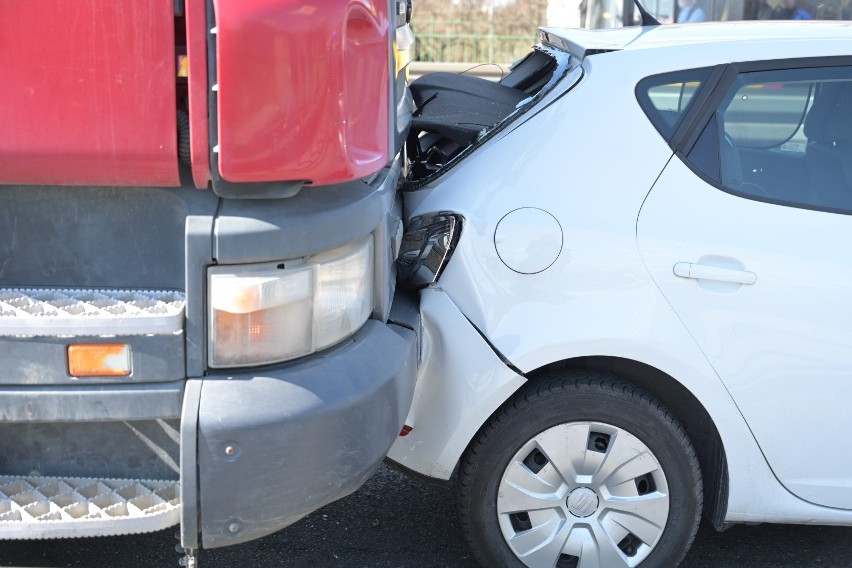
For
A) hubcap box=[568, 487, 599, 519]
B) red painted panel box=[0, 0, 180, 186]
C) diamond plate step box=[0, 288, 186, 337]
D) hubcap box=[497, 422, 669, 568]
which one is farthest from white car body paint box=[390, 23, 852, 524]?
red painted panel box=[0, 0, 180, 186]

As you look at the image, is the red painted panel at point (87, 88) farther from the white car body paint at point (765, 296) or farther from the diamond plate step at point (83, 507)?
the white car body paint at point (765, 296)

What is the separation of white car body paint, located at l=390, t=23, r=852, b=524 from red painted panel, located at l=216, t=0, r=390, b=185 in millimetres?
770

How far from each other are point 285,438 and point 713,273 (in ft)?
4.39

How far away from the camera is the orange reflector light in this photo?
2178 mm

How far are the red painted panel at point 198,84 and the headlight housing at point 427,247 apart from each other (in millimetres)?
946

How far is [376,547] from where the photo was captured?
135 inches

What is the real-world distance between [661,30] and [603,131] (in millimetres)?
637

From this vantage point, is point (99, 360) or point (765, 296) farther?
point (765, 296)

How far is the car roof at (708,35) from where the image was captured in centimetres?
302

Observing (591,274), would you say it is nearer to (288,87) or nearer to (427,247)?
(427,247)

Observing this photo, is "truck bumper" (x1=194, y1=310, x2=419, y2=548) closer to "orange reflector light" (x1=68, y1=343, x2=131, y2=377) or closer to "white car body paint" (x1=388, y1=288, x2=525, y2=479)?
"orange reflector light" (x1=68, y1=343, x2=131, y2=377)

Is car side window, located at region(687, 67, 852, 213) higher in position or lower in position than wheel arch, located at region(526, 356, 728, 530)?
higher

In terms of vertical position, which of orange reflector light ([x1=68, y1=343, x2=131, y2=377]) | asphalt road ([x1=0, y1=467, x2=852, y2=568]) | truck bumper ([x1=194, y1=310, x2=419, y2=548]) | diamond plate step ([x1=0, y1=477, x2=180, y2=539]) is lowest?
asphalt road ([x1=0, y1=467, x2=852, y2=568])

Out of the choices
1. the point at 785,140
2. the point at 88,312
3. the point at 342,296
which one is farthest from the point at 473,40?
the point at 88,312
